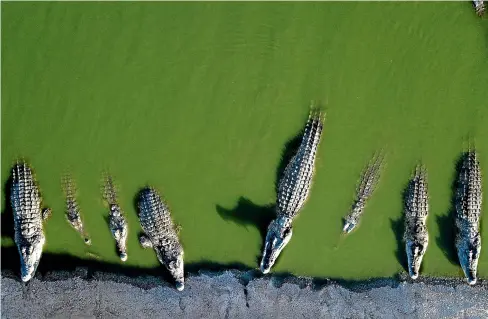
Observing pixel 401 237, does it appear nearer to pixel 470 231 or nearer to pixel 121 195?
pixel 470 231

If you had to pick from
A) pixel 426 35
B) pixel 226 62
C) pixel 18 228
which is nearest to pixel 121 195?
pixel 18 228

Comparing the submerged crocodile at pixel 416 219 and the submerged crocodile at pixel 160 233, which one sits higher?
the submerged crocodile at pixel 416 219

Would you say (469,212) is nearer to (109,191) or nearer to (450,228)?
(450,228)

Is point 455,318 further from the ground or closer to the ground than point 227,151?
closer to the ground

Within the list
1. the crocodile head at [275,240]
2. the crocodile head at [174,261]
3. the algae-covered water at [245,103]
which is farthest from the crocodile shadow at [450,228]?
the crocodile head at [174,261]

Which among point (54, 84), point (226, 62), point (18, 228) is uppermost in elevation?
point (226, 62)

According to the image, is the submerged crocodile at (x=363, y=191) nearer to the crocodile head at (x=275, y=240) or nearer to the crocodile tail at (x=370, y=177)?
the crocodile tail at (x=370, y=177)

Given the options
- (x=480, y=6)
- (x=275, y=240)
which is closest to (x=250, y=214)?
(x=275, y=240)
